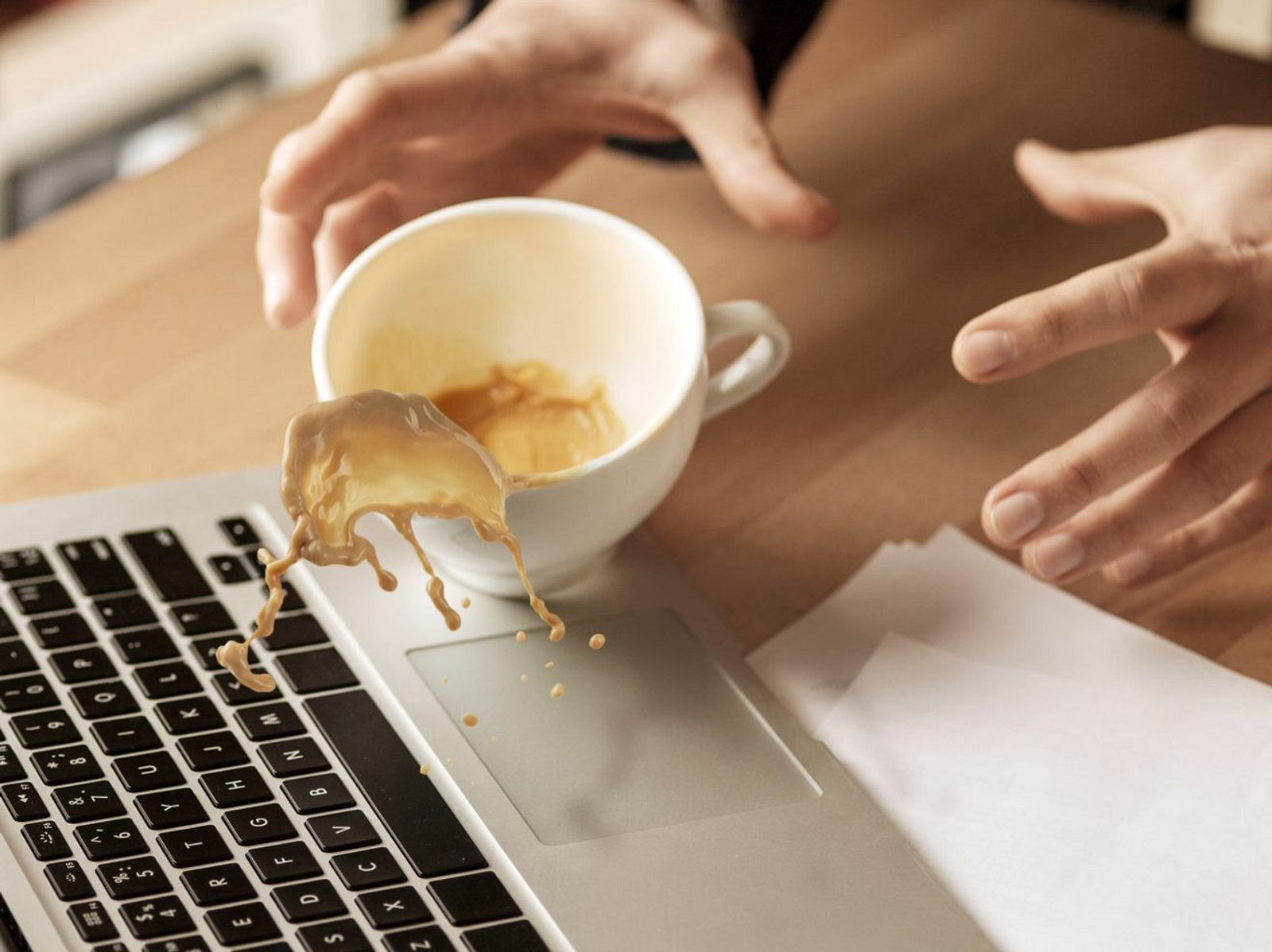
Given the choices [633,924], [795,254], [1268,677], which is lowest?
[1268,677]

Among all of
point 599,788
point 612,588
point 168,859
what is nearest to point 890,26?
point 612,588

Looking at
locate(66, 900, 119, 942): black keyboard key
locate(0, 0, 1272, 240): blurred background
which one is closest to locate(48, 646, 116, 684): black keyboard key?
locate(66, 900, 119, 942): black keyboard key

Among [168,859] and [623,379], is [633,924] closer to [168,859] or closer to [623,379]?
[168,859]

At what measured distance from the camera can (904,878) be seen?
55 cm

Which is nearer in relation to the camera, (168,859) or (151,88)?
(168,859)

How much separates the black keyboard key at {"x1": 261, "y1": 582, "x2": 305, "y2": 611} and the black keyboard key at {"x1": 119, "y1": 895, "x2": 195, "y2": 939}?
0.16 meters

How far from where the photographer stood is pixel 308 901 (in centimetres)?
51

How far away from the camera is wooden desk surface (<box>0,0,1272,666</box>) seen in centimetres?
72

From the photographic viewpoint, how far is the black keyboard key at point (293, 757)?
1.81ft

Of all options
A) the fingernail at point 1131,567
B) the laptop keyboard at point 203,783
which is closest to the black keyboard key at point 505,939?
the laptop keyboard at point 203,783

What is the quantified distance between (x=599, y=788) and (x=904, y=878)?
120mm

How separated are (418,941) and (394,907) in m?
0.02

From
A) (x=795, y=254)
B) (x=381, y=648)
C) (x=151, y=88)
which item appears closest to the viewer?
(x=381, y=648)

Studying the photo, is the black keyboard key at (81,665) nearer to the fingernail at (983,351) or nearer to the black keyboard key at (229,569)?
the black keyboard key at (229,569)
